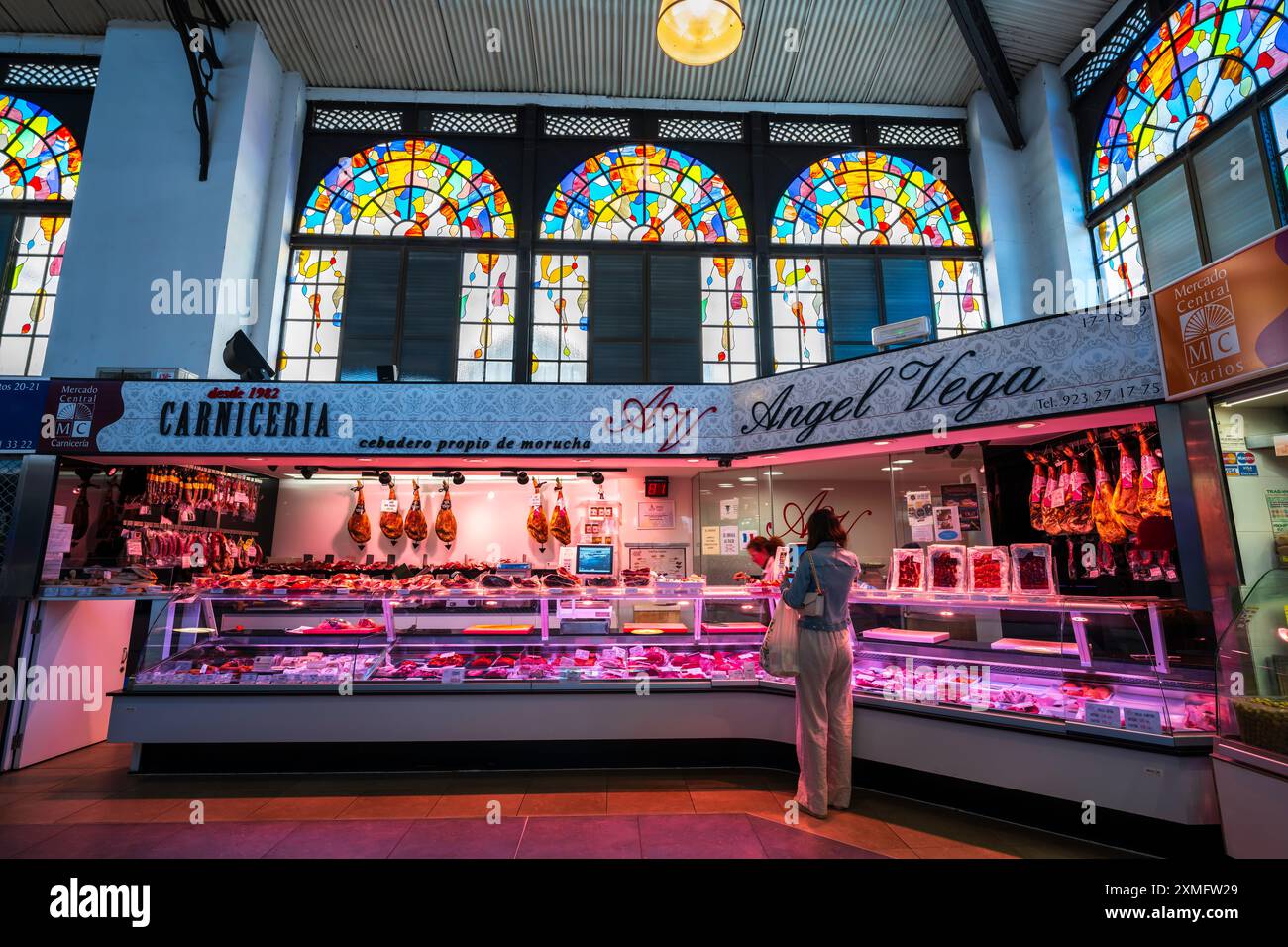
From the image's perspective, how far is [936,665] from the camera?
435 centimetres

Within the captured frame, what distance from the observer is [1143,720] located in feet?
10.9

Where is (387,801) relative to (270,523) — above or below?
below

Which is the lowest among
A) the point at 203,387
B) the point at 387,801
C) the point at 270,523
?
the point at 387,801

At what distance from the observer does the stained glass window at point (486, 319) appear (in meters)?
8.71

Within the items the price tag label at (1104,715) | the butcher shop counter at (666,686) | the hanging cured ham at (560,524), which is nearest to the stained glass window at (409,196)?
the hanging cured ham at (560,524)

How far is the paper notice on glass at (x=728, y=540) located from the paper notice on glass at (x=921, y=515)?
1.91 m

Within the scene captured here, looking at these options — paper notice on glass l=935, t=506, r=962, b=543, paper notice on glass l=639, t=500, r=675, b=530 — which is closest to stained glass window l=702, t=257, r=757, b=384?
paper notice on glass l=639, t=500, r=675, b=530

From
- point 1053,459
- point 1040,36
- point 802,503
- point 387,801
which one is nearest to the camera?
point 387,801

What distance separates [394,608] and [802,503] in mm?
4192

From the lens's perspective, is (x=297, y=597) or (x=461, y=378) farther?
(x=461, y=378)

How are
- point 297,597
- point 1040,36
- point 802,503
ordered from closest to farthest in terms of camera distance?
point 297,597 < point 802,503 < point 1040,36

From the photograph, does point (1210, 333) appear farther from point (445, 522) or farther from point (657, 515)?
point (445, 522)

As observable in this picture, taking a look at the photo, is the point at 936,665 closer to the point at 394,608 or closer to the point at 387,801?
the point at 387,801
